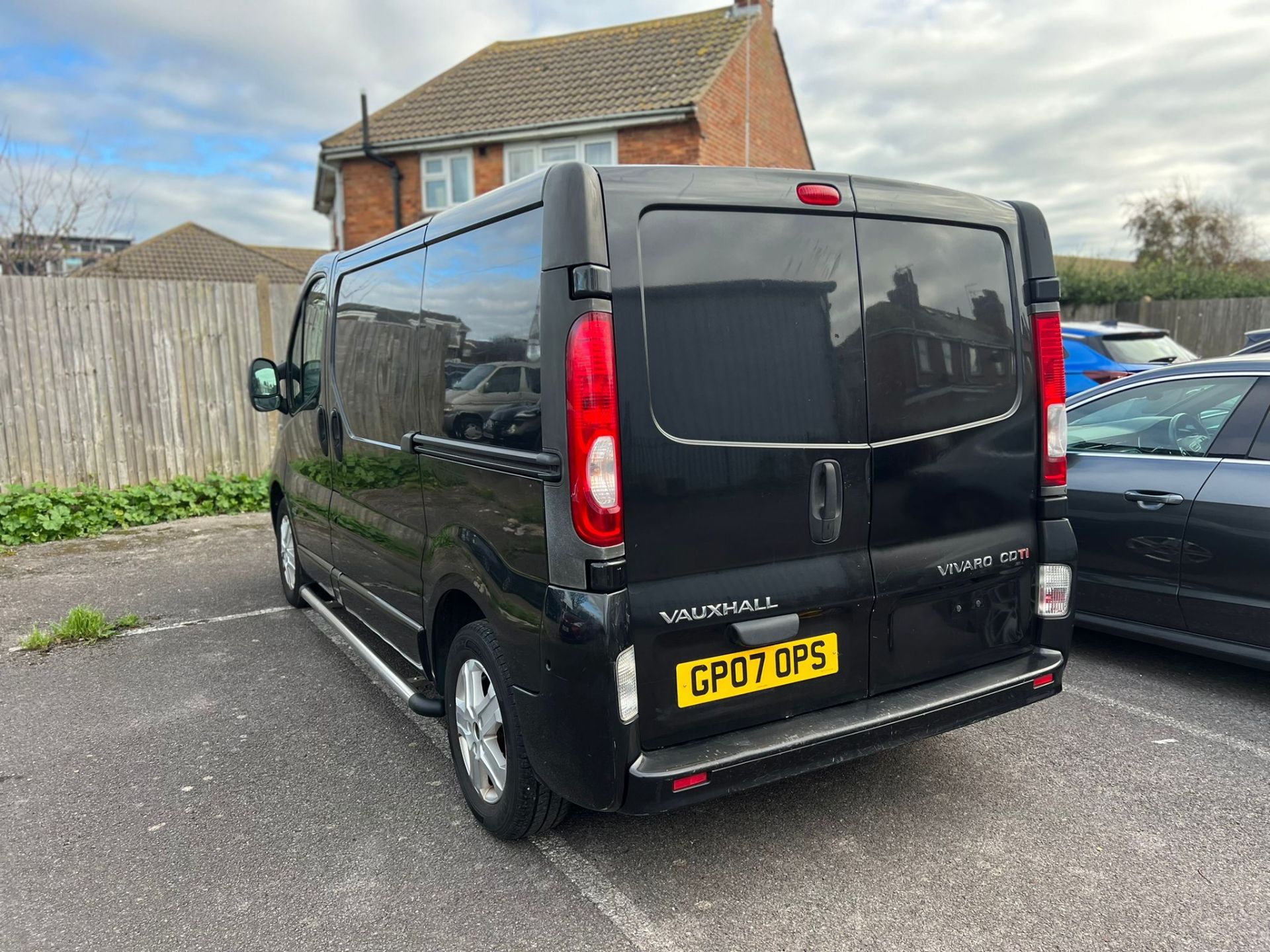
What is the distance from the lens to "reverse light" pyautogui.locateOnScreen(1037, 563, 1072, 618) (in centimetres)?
307

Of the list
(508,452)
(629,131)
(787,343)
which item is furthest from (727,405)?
(629,131)

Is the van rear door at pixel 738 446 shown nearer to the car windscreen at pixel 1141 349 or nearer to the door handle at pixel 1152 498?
the door handle at pixel 1152 498

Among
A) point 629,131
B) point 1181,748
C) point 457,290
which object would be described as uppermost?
point 629,131

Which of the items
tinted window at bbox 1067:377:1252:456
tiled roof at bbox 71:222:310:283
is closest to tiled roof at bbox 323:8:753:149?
tiled roof at bbox 71:222:310:283

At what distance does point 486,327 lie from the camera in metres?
2.75

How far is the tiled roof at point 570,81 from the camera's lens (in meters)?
17.0

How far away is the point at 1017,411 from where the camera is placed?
9.84 feet

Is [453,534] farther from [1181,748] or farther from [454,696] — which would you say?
[1181,748]

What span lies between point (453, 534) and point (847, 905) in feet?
5.45

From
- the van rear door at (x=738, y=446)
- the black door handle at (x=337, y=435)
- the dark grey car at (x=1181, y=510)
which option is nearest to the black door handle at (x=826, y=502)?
the van rear door at (x=738, y=446)

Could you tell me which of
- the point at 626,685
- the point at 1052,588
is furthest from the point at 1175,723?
the point at 626,685

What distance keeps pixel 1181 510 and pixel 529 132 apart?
15.6 m

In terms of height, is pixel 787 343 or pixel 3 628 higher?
pixel 787 343

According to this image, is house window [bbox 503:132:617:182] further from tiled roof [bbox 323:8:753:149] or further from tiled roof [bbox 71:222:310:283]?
tiled roof [bbox 71:222:310:283]
